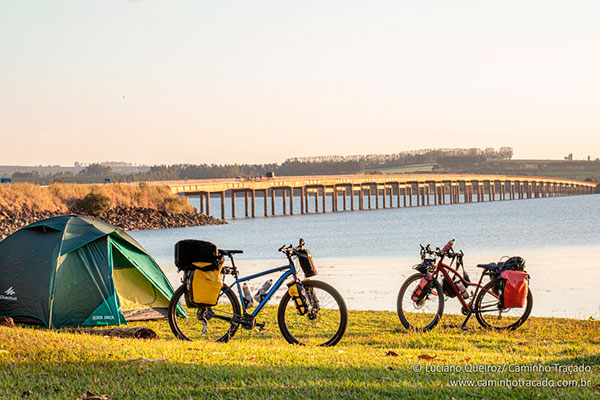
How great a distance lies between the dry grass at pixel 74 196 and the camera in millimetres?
51906

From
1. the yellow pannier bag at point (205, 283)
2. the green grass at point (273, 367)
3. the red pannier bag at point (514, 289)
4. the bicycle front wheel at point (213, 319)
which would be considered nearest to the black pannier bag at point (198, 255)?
the yellow pannier bag at point (205, 283)

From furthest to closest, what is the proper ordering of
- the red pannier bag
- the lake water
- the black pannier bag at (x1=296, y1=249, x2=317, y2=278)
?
the lake water, the red pannier bag, the black pannier bag at (x1=296, y1=249, x2=317, y2=278)

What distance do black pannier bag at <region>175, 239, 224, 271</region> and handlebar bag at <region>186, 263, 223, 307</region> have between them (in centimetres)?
5

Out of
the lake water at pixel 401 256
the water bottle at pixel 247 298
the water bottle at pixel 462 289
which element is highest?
the water bottle at pixel 247 298

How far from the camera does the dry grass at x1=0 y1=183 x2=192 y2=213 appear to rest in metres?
51.9

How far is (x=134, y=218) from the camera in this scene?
57.5 meters

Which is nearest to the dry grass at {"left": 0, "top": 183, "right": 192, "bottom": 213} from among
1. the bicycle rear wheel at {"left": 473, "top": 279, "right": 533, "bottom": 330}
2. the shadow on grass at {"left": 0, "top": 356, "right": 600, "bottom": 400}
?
the bicycle rear wheel at {"left": 473, "top": 279, "right": 533, "bottom": 330}

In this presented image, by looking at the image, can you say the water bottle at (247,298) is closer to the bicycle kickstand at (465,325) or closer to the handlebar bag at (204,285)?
the handlebar bag at (204,285)

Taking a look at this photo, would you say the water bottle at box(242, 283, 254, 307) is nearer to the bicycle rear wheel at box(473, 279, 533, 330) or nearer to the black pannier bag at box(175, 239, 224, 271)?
the black pannier bag at box(175, 239, 224, 271)

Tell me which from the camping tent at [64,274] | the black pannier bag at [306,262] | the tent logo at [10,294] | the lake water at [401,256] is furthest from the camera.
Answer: the lake water at [401,256]

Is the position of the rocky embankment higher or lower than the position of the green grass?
lower

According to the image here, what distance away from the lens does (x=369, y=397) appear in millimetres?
6227

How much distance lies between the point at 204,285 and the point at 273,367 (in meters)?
2.29

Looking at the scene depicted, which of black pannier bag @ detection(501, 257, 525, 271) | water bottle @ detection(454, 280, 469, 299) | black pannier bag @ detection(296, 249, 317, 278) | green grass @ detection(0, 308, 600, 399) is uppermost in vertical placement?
black pannier bag @ detection(296, 249, 317, 278)
